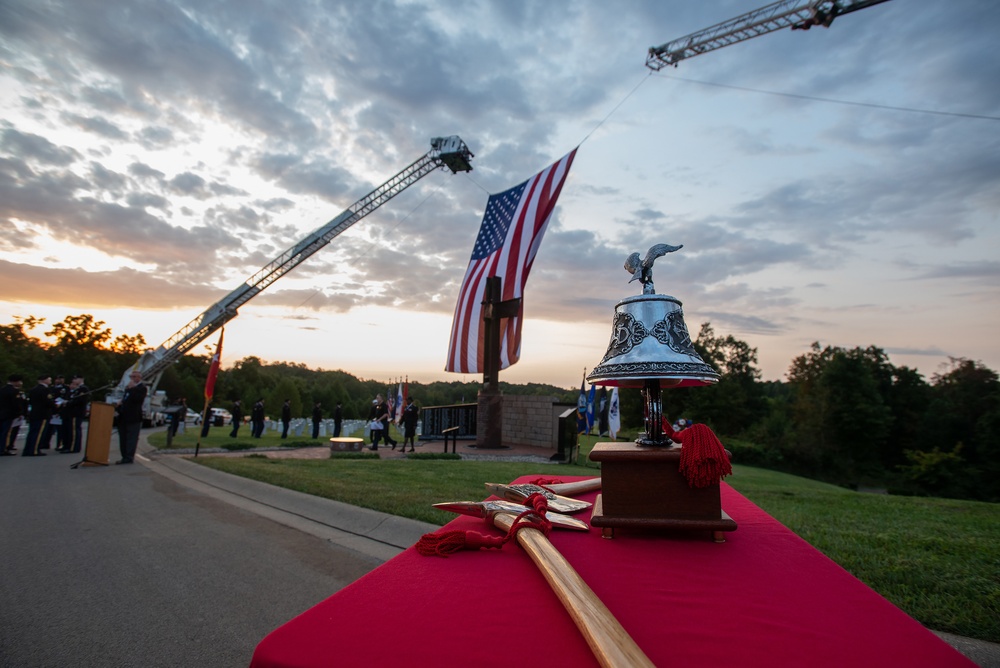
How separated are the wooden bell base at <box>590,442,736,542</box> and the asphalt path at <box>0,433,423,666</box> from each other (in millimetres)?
2013

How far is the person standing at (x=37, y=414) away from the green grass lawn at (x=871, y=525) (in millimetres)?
5621

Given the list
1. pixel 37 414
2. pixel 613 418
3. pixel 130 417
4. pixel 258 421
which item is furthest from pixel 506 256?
pixel 258 421

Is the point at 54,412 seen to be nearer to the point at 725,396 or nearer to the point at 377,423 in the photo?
the point at 377,423

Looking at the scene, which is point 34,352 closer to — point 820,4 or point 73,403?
point 73,403

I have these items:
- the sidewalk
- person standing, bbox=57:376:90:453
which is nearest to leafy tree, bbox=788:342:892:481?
the sidewalk

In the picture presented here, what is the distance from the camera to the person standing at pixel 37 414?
1178 cm

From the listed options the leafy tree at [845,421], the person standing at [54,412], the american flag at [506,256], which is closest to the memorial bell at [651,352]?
the american flag at [506,256]

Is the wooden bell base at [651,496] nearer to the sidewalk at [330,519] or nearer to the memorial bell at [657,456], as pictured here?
the memorial bell at [657,456]

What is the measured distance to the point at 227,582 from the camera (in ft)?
11.6

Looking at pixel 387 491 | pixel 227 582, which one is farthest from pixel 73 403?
pixel 227 582

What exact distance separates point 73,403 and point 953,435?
57291mm

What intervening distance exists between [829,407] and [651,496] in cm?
5286

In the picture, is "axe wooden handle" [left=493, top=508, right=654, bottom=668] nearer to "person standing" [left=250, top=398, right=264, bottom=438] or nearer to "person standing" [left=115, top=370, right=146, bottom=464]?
"person standing" [left=115, top=370, right=146, bottom=464]

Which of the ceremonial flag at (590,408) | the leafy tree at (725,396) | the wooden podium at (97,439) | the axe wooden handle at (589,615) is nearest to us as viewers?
the axe wooden handle at (589,615)
